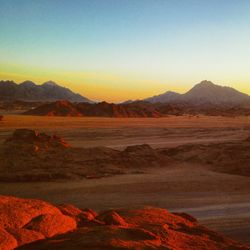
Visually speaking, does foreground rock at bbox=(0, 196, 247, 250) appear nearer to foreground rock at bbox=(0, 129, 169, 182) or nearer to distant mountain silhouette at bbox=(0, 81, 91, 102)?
foreground rock at bbox=(0, 129, 169, 182)

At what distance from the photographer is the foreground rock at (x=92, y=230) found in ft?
17.1

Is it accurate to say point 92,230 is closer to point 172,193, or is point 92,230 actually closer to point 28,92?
point 172,193

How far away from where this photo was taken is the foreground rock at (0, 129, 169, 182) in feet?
50.7

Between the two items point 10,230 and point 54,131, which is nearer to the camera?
point 10,230

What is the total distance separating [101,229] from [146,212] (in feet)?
6.37

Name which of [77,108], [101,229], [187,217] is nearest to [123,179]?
[187,217]

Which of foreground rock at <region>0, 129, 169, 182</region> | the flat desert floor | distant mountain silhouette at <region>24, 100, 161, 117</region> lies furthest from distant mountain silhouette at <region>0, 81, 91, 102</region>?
the flat desert floor

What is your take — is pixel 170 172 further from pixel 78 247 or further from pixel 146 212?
pixel 78 247

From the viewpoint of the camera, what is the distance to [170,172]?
1669 cm

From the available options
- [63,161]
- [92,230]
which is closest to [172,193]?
[63,161]

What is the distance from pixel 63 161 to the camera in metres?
17.6

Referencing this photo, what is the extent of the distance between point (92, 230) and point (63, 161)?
12.1 meters

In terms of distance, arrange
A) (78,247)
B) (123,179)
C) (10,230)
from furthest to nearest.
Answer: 1. (123,179)
2. (10,230)
3. (78,247)

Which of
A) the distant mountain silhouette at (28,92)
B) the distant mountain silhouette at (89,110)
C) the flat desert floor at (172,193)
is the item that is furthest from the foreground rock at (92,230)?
the distant mountain silhouette at (28,92)
